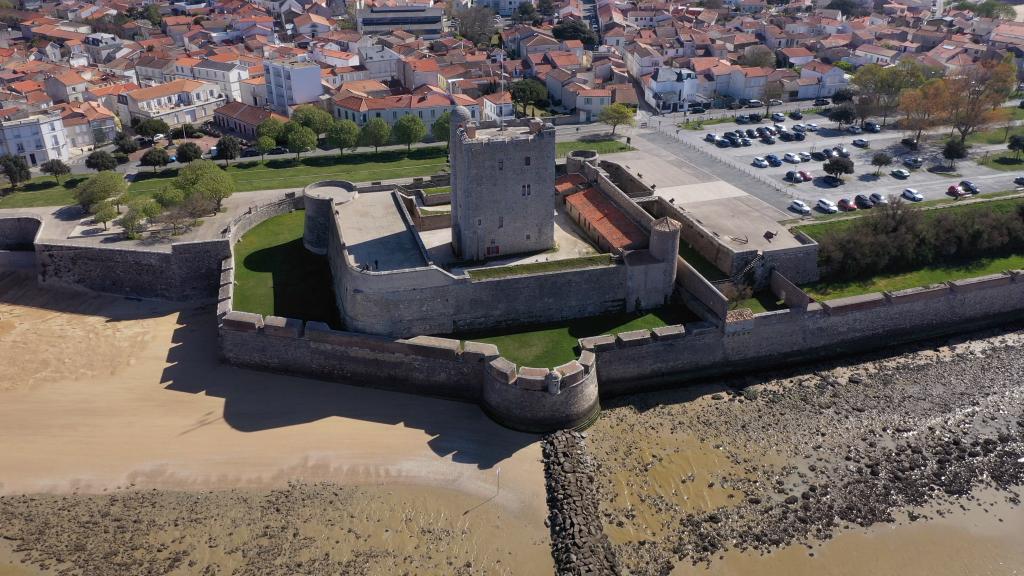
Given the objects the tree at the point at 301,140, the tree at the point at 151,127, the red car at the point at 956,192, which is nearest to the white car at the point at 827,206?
the red car at the point at 956,192

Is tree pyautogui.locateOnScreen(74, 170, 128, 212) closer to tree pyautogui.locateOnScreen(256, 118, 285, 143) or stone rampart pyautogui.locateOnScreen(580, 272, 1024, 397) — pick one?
tree pyautogui.locateOnScreen(256, 118, 285, 143)

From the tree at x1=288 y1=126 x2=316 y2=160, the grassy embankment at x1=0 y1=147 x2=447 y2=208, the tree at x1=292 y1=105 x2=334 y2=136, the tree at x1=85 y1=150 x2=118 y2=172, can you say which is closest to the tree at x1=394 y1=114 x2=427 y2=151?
the grassy embankment at x1=0 y1=147 x2=447 y2=208

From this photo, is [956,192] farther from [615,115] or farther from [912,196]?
[615,115]

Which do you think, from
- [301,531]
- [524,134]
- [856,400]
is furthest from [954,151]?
[301,531]

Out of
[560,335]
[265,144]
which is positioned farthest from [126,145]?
[560,335]

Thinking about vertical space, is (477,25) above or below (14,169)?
above

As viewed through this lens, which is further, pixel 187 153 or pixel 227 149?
pixel 227 149

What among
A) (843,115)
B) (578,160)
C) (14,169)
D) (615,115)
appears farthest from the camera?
(843,115)
